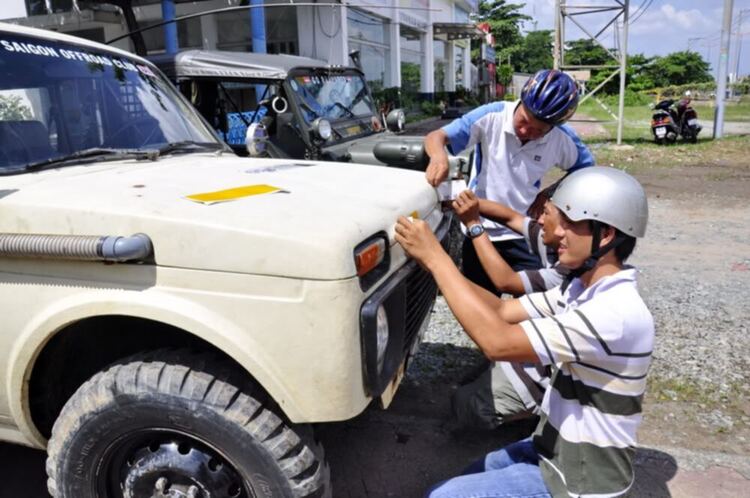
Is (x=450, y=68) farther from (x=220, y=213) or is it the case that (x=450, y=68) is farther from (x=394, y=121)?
(x=220, y=213)

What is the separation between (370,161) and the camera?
600cm

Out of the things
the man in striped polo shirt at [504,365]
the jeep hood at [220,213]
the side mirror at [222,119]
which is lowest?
the man in striped polo shirt at [504,365]

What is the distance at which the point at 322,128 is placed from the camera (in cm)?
595

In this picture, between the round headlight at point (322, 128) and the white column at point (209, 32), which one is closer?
the round headlight at point (322, 128)

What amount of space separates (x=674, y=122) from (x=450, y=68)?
22637mm

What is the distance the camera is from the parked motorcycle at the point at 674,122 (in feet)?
49.0

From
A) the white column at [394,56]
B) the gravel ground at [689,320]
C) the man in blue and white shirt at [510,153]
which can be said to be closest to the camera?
the man in blue and white shirt at [510,153]

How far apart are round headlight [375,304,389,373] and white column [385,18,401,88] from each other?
22835mm

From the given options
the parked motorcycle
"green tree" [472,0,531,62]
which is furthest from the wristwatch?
"green tree" [472,0,531,62]

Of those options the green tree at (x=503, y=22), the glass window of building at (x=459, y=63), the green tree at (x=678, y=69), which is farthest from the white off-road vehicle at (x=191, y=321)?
the green tree at (x=678, y=69)

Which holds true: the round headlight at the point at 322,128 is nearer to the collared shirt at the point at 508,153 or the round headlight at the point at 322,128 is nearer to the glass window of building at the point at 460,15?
the collared shirt at the point at 508,153

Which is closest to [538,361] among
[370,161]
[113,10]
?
[370,161]

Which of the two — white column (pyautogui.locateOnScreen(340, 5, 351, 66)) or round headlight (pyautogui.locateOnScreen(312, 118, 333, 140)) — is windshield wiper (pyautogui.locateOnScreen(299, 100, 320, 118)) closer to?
round headlight (pyautogui.locateOnScreen(312, 118, 333, 140))

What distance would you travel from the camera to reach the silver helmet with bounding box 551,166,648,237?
2.01 metres
